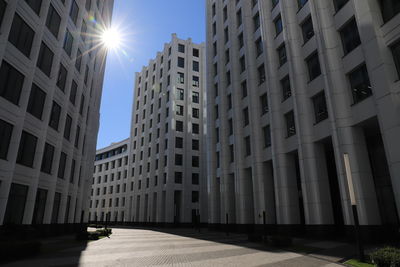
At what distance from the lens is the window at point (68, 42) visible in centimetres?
2886

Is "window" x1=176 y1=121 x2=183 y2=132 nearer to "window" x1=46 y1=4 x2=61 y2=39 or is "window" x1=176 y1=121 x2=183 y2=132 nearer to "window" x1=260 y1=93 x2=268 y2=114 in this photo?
"window" x1=260 y1=93 x2=268 y2=114

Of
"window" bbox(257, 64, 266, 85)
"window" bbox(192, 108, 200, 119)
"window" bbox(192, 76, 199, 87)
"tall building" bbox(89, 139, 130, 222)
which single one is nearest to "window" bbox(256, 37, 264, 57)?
"window" bbox(257, 64, 266, 85)

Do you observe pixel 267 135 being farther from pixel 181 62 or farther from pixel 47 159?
pixel 181 62

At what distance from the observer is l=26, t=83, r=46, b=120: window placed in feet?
75.4

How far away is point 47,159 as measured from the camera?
2608 cm

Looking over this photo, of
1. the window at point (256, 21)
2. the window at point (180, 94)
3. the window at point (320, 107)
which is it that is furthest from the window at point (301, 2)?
the window at point (180, 94)

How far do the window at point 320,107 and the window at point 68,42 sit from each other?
86.3 ft

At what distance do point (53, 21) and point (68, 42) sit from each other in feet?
11.7

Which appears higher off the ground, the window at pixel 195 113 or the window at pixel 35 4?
the window at pixel 195 113

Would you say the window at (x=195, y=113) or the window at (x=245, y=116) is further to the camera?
the window at (x=195, y=113)

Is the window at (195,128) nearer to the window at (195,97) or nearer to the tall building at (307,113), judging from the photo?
the window at (195,97)

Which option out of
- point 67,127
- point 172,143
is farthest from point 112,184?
point 67,127

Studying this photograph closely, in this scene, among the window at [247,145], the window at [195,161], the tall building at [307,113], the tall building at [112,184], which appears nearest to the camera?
the tall building at [307,113]

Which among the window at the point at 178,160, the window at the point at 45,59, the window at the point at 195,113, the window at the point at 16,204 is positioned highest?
the window at the point at 195,113
